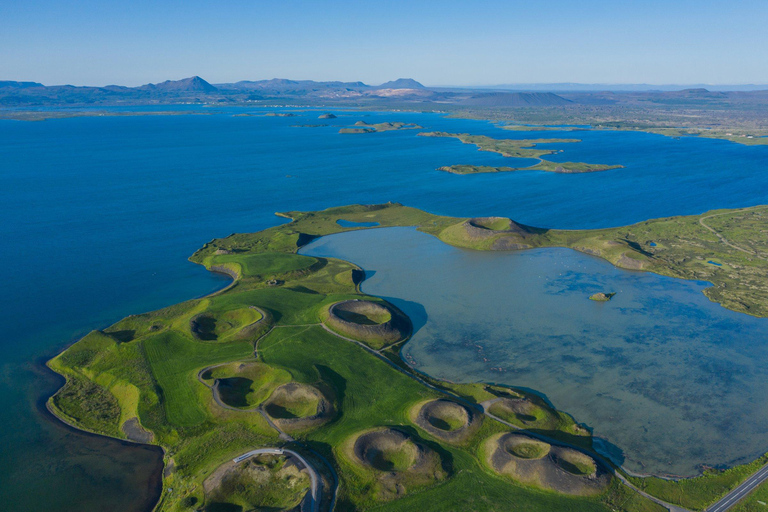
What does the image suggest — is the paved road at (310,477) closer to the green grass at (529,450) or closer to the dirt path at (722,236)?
the green grass at (529,450)

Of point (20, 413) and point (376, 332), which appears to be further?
point (376, 332)

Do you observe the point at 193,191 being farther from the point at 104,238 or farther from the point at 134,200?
the point at 104,238

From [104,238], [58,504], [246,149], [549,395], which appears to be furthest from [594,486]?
[246,149]

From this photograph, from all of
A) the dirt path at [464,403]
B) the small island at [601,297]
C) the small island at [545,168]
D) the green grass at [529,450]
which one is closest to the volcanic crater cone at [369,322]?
the dirt path at [464,403]

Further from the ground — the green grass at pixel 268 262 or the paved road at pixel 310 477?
the green grass at pixel 268 262

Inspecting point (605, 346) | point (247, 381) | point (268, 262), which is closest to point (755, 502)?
point (605, 346)

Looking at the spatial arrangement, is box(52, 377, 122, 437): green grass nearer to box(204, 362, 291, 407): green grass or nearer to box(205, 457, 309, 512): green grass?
box(204, 362, 291, 407): green grass
